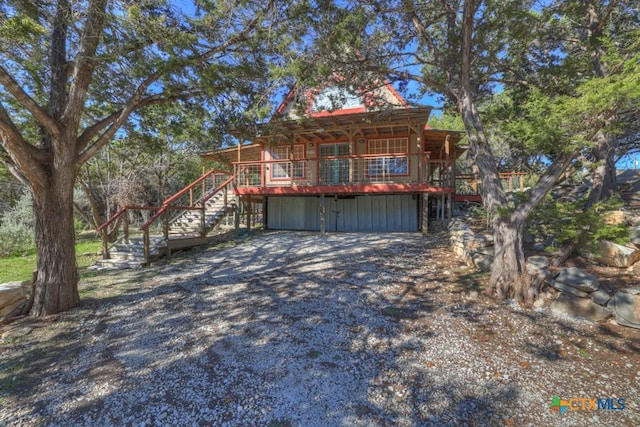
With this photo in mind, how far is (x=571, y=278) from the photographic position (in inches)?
174

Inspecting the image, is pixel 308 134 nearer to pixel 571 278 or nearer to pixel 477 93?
pixel 477 93

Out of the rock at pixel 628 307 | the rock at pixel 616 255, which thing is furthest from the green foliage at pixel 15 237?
the rock at pixel 616 255

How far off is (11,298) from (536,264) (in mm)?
8858

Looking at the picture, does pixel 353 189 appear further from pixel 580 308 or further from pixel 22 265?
pixel 22 265

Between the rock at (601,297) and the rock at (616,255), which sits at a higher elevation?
the rock at (616,255)

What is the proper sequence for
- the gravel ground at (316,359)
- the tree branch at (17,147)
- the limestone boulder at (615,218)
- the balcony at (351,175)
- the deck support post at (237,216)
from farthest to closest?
the deck support post at (237,216), the balcony at (351,175), the limestone boulder at (615,218), the tree branch at (17,147), the gravel ground at (316,359)

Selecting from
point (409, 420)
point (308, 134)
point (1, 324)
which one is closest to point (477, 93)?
point (308, 134)

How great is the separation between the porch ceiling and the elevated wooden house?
0.04 m

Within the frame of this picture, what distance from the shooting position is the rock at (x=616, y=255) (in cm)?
481

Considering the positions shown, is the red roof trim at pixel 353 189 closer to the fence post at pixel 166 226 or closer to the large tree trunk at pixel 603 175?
the fence post at pixel 166 226

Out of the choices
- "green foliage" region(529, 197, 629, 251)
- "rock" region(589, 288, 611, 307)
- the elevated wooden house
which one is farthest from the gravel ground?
the elevated wooden house

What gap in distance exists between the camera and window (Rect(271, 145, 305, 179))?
12558 millimetres

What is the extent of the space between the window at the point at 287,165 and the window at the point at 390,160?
3.05m

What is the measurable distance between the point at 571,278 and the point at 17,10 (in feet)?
30.8
